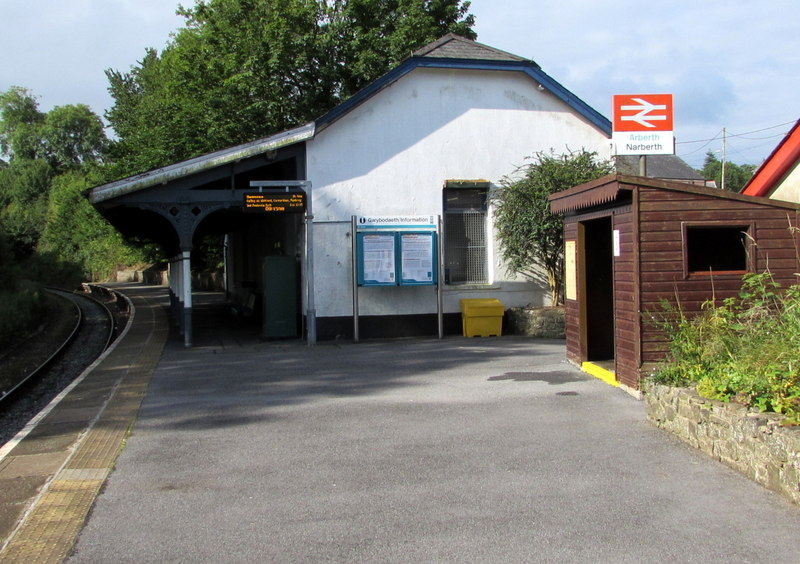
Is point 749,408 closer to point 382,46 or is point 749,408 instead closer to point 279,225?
point 279,225

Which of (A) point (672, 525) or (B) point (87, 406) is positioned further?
(B) point (87, 406)

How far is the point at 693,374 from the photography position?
21.9 feet

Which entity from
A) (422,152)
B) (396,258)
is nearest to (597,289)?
(396,258)

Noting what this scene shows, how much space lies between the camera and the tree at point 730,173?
8088 cm

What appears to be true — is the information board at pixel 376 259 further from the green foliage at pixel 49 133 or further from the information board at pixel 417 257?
the green foliage at pixel 49 133

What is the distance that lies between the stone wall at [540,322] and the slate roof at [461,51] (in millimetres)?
5000

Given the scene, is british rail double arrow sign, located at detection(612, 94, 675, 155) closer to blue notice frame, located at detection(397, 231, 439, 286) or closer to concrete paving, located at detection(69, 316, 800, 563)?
concrete paving, located at detection(69, 316, 800, 563)

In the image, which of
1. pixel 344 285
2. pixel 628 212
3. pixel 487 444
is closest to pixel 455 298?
pixel 344 285

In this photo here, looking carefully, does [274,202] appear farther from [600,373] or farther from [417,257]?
[600,373]

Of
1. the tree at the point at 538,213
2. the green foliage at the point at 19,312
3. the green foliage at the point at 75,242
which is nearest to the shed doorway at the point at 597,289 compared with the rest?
the tree at the point at 538,213

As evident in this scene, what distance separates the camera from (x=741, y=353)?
245 inches

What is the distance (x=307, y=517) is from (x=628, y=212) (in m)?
4.87

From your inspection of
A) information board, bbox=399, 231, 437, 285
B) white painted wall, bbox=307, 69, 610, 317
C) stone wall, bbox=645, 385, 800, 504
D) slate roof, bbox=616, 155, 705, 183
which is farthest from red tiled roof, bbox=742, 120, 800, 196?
slate roof, bbox=616, 155, 705, 183

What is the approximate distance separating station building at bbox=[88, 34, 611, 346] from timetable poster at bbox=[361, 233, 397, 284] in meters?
0.03
